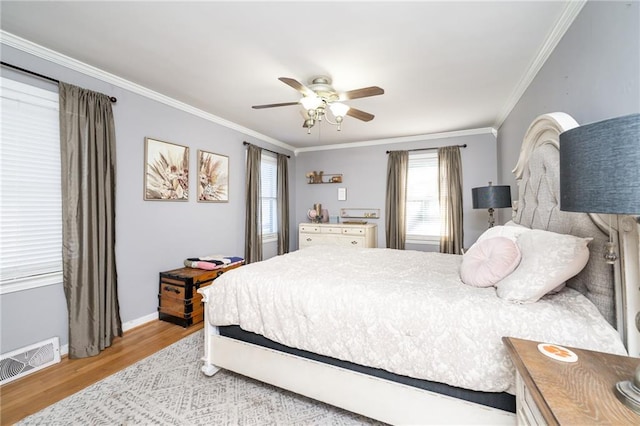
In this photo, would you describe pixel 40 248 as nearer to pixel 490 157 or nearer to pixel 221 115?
pixel 221 115

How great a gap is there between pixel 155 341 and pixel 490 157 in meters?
5.04

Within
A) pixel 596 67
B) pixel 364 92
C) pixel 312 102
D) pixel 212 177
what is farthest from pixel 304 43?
pixel 212 177

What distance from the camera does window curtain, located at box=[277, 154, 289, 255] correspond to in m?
5.17

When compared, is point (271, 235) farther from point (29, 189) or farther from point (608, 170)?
point (608, 170)

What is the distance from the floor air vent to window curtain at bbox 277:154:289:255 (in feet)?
10.7

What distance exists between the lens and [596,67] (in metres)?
1.53

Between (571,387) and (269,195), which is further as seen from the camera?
(269,195)

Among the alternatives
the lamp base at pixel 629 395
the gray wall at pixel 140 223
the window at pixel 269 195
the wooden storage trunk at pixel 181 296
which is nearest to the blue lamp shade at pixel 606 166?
the lamp base at pixel 629 395

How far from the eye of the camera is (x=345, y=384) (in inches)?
62.2

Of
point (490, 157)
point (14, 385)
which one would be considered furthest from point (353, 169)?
point (14, 385)

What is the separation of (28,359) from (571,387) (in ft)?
10.9

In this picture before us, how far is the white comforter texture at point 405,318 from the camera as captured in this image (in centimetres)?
123

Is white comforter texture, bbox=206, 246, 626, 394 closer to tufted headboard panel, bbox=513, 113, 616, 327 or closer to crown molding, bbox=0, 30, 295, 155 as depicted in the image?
tufted headboard panel, bbox=513, 113, 616, 327

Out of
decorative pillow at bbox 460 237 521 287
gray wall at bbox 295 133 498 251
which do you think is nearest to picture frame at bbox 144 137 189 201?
gray wall at bbox 295 133 498 251
